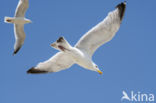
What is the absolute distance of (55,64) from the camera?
401 inches

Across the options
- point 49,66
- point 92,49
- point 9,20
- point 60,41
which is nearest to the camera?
point 60,41

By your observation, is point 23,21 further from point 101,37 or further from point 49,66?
point 101,37

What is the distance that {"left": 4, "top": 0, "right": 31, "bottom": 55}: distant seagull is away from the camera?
1371 cm

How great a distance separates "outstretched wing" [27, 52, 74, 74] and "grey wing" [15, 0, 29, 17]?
3.95 metres

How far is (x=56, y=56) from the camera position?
A: 9.98 m

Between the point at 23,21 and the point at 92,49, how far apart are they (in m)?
5.10

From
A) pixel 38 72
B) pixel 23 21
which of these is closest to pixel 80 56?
pixel 38 72

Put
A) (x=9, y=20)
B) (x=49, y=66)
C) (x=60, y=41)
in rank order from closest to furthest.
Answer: (x=60, y=41) < (x=49, y=66) < (x=9, y=20)

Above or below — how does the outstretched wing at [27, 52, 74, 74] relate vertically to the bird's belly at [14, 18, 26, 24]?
below

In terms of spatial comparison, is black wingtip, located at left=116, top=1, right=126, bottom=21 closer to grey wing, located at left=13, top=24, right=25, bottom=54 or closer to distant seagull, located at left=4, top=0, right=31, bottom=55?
distant seagull, located at left=4, top=0, right=31, bottom=55

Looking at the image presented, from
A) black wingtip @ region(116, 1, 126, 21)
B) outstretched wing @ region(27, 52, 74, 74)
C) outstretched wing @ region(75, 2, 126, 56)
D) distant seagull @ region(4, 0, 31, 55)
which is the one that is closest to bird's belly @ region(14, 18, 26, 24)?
distant seagull @ region(4, 0, 31, 55)

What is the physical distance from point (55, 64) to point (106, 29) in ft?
6.26

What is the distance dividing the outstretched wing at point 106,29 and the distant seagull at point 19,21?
5017 mm

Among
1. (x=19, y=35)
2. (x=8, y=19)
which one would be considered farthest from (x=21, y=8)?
(x=19, y=35)
